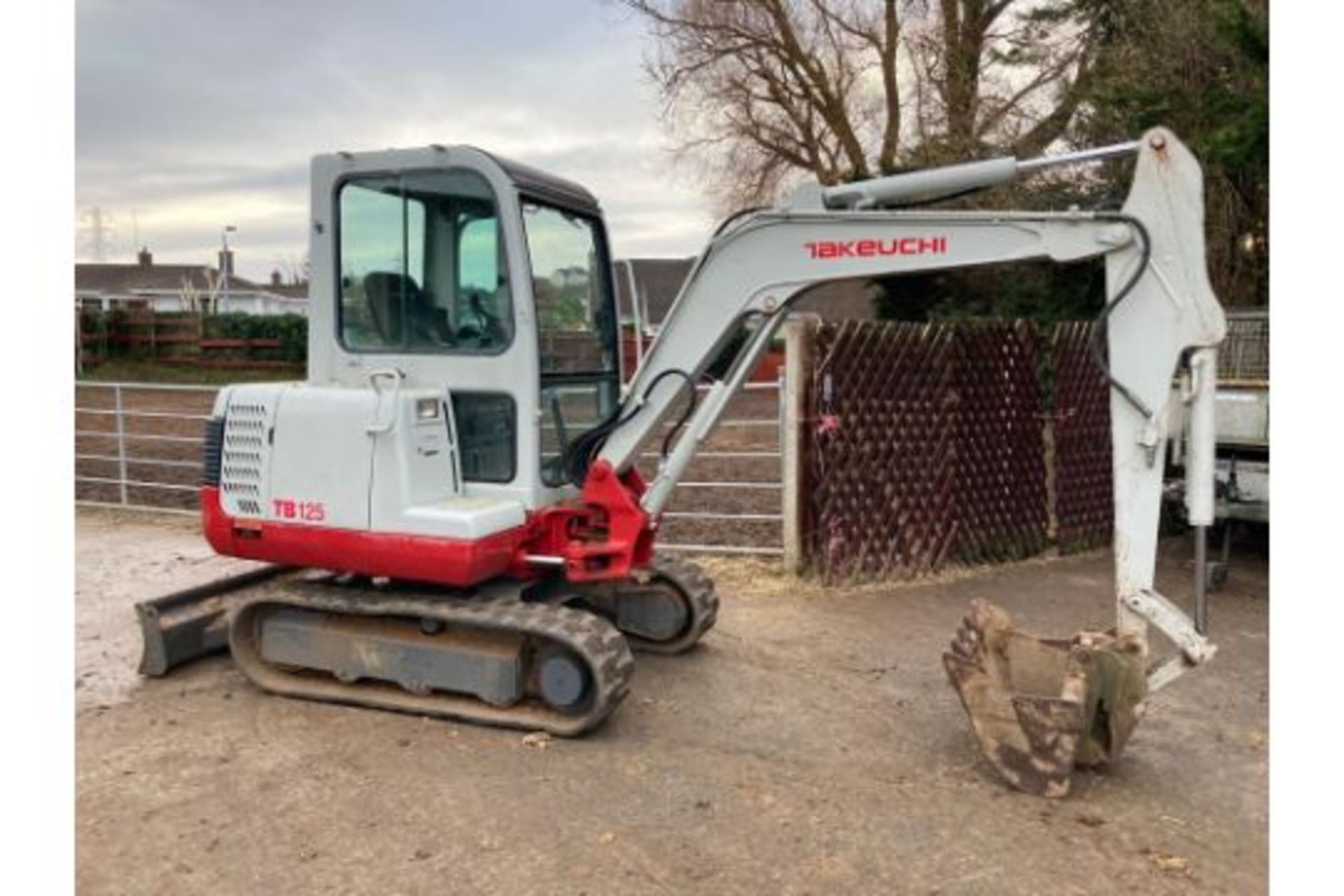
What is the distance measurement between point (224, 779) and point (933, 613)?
427 cm

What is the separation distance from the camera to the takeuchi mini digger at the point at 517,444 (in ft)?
13.6

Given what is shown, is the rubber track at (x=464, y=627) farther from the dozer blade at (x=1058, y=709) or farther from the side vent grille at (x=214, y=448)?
the dozer blade at (x=1058, y=709)

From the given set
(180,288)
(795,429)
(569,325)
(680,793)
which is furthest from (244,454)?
(180,288)

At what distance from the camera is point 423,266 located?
5023 mm

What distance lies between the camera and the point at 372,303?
511cm

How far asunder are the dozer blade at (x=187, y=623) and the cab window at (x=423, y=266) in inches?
65.2

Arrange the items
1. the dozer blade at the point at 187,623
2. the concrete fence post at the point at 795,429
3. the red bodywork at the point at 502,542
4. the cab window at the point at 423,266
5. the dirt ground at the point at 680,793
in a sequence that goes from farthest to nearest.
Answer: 1. the concrete fence post at the point at 795,429
2. the dozer blade at the point at 187,623
3. the cab window at the point at 423,266
4. the red bodywork at the point at 502,542
5. the dirt ground at the point at 680,793

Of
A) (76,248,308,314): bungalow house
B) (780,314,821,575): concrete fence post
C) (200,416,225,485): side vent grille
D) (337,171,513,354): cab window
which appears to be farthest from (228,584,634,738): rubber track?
(76,248,308,314): bungalow house

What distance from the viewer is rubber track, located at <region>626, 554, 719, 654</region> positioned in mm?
5738

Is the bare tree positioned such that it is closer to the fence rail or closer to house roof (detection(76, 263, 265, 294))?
the fence rail

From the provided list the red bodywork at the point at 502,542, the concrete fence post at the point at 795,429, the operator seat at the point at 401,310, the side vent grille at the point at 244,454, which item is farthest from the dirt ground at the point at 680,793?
the operator seat at the point at 401,310

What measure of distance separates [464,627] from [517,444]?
86cm

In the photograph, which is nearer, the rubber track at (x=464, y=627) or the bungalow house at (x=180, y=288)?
the rubber track at (x=464, y=627)

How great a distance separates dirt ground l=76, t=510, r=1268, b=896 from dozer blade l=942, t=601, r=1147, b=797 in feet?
0.36
